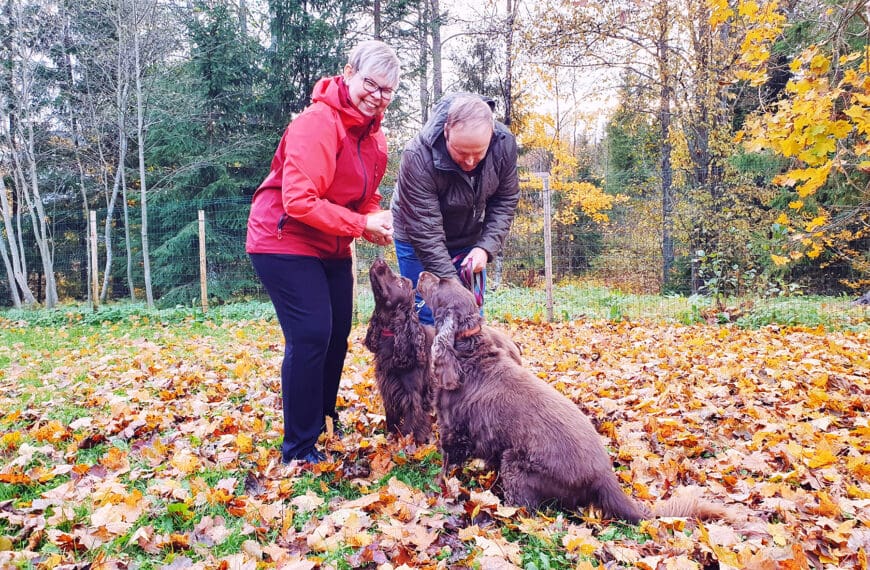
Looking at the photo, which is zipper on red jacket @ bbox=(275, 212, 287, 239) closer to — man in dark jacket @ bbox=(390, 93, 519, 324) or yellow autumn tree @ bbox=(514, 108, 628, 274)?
man in dark jacket @ bbox=(390, 93, 519, 324)

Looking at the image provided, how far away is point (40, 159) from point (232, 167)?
21.2 ft

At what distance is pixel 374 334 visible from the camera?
365 centimetres

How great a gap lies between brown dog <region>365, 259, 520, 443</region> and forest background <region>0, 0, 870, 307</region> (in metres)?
6.56

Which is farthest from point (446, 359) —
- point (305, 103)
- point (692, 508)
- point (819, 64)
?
point (305, 103)

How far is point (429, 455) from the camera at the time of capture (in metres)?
3.39

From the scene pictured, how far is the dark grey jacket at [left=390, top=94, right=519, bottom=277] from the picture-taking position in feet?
11.0

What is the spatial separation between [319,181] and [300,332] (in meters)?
0.85

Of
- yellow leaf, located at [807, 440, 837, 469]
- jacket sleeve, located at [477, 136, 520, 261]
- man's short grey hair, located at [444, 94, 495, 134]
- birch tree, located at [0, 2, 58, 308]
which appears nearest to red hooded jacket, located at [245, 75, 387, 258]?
man's short grey hair, located at [444, 94, 495, 134]

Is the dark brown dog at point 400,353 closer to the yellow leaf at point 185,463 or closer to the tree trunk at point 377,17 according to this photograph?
the yellow leaf at point 185,463

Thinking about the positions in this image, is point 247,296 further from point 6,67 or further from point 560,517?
point 560,517

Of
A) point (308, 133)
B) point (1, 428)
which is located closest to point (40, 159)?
point (1, 428)

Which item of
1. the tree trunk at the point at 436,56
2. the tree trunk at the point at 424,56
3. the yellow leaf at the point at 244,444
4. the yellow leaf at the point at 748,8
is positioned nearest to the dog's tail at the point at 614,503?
the yellow leaf at the point at 244,444

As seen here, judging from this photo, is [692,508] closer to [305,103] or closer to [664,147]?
[664,147]

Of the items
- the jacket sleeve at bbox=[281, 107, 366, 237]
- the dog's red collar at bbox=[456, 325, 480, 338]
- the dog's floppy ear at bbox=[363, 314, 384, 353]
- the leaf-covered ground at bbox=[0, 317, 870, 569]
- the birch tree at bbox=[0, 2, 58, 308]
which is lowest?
the leaf-covered ground at bbox=[0, 317, 870, 569]
